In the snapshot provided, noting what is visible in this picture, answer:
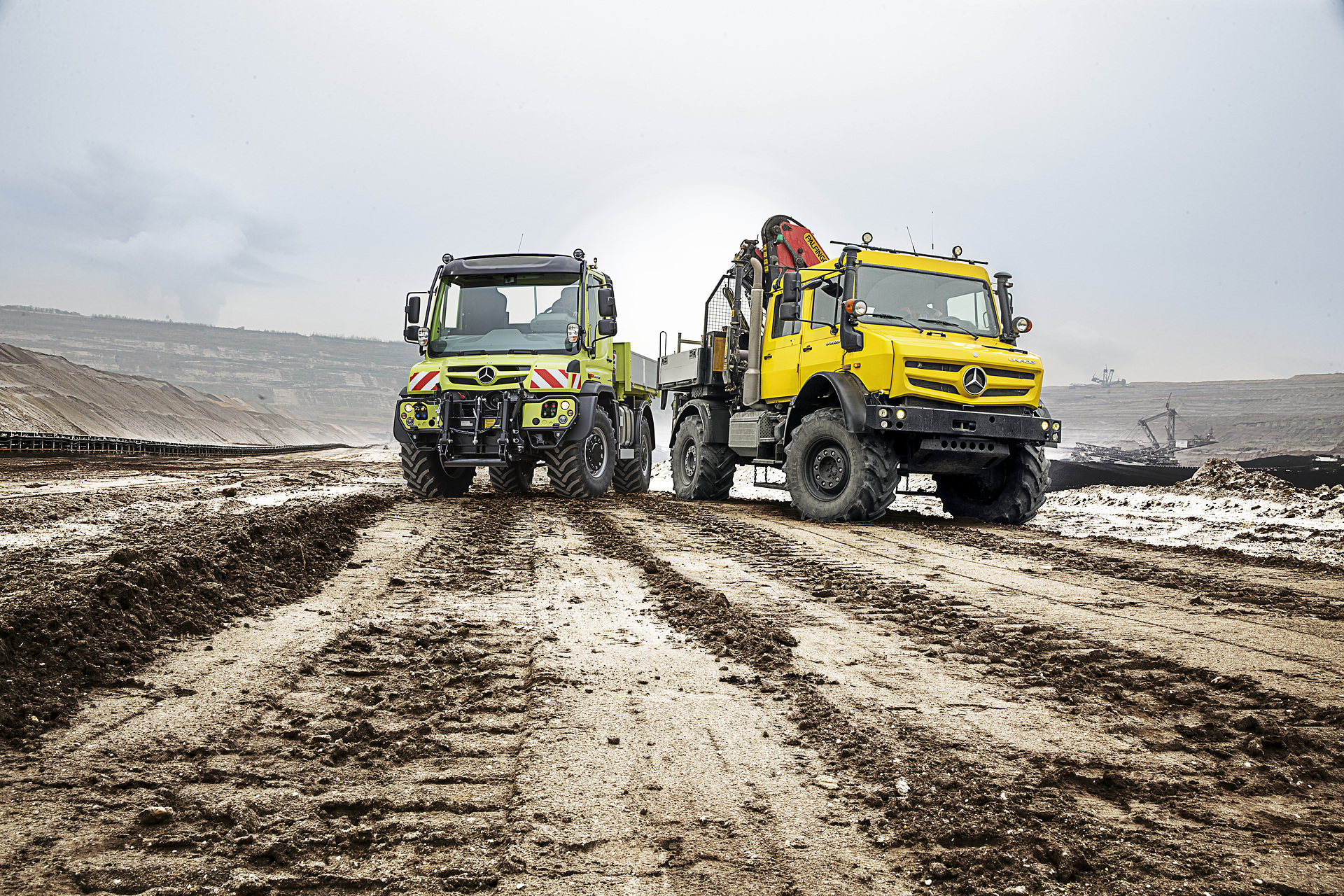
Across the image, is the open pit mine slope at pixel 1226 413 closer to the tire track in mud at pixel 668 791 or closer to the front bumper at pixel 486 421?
the front bumper at pixel 486 421

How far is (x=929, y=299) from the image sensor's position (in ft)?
34.7

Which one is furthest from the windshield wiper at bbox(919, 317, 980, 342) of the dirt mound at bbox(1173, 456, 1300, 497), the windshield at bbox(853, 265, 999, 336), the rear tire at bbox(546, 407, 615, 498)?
the dirt mound at bbox(1173, 456, 1300, 497)

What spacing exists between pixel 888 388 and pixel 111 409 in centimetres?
5369

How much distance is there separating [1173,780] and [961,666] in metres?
1.18

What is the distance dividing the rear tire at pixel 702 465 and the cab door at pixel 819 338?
244 centimetres

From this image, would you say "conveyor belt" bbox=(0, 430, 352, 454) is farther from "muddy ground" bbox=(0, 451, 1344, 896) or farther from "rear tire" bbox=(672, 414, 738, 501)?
"muddy ground" bbox=(0, 451, 1344, 896)

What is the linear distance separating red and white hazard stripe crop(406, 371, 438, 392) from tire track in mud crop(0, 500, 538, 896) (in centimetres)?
767

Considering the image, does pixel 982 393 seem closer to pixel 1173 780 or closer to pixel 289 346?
pixel 1173 780

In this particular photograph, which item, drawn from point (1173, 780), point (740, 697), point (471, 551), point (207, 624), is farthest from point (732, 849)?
point (471, 551)

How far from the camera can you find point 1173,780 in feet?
8.37

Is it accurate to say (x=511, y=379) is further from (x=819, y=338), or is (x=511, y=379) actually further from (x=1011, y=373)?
(x=1011, y=373)

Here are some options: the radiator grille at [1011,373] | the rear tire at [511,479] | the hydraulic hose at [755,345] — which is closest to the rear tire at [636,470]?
the rear tire at [511,479]

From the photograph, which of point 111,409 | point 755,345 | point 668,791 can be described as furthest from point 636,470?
point 111,409

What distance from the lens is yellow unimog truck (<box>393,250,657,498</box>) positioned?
11.0 metres
